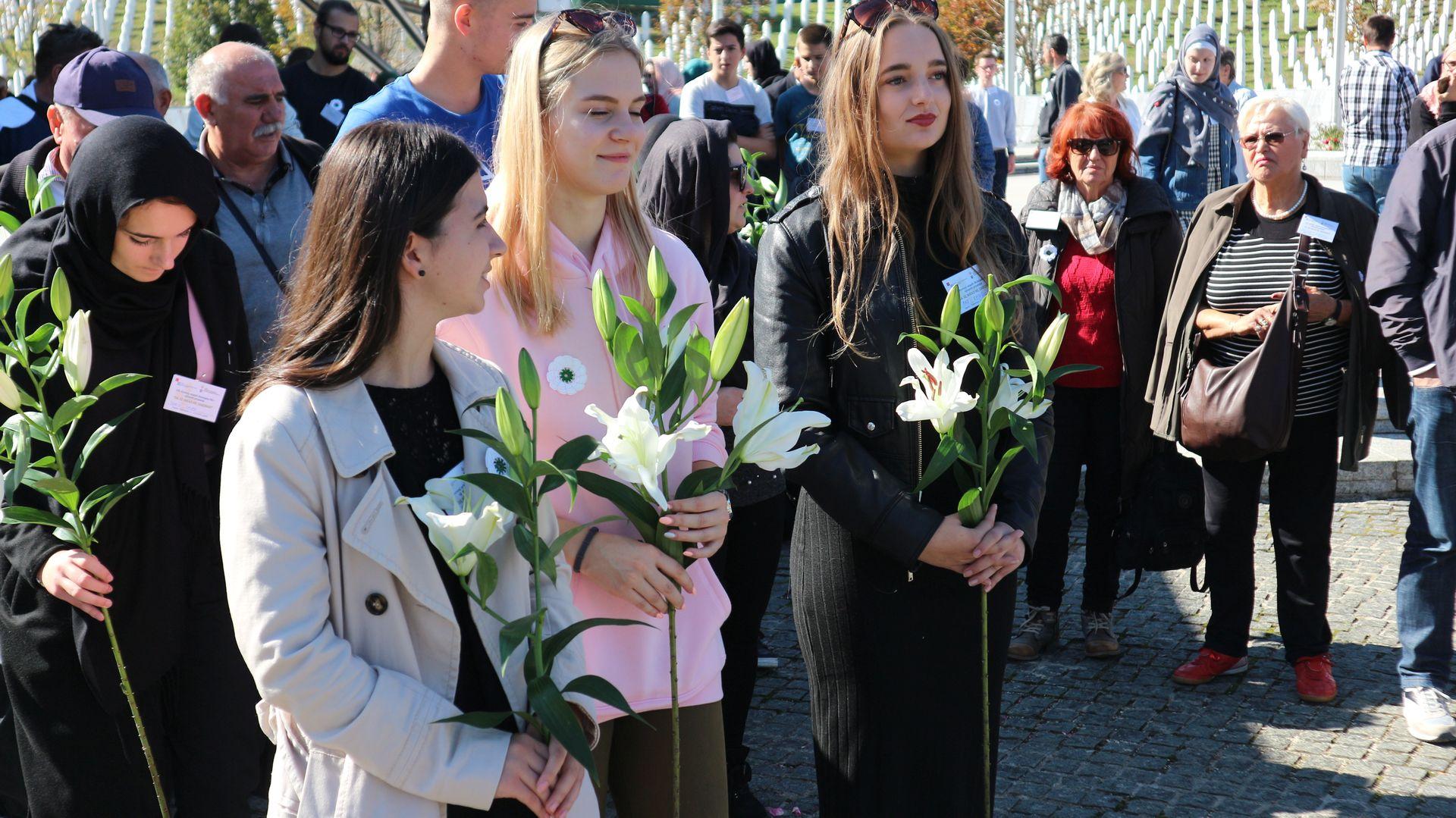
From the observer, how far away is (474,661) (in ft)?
6.79

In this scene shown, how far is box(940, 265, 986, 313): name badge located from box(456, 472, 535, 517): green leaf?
130cm

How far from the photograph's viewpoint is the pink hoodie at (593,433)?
8.23 feet

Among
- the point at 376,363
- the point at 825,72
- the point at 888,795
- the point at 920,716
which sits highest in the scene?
the point at 825,72

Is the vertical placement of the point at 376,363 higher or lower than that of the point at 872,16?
lower

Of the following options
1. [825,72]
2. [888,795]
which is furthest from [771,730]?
[825,72]

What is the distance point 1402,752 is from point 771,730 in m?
1.96

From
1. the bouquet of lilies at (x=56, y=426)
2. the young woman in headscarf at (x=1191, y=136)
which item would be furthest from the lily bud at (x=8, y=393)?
the young woman in headscarf at (x=1191, y=136)

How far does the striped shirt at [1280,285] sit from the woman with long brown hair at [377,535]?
326 centimetres

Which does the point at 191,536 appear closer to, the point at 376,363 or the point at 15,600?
the point at 15,600

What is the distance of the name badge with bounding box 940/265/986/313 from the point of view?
9.34ft

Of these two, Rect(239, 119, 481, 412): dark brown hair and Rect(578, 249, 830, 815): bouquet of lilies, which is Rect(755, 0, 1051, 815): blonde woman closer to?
Rect(578, 249, 830, 815): bouquet of lilies

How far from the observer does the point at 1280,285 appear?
4.54m

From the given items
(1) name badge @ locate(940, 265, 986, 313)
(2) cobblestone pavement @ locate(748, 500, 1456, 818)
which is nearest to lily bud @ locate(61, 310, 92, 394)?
(1) name badge @ locate(940, 265, 986, 313)

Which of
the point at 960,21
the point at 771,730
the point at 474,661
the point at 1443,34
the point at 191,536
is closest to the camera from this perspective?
the point at 474,661
